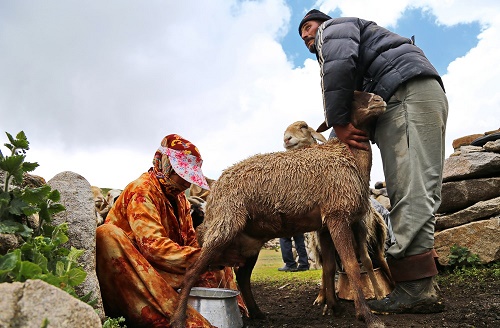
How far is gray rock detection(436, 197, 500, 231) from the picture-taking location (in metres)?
7.87

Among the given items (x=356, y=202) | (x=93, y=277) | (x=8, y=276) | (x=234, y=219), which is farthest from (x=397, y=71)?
(x=8, y=276)

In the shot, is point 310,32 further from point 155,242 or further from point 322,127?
point 155,242

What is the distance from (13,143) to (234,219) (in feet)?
6.55

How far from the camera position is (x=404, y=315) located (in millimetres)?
4430

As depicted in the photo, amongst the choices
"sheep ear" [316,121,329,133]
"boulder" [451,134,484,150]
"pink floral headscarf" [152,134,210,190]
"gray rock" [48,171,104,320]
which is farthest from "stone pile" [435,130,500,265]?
"gray rock" [48,171,104,320]

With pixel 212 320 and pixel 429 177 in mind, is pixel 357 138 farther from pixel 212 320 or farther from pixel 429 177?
pixel 212 320

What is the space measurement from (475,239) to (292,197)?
193 inches

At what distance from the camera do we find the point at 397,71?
4617 mm

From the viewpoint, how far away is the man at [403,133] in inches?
175

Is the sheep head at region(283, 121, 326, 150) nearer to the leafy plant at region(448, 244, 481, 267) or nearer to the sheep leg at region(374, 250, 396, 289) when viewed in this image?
the sheep leg at region(374, 250, 396, 289)

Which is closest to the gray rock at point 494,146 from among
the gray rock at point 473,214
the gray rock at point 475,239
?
the gray rock at point 473,214

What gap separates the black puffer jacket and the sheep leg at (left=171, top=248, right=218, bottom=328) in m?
1.66

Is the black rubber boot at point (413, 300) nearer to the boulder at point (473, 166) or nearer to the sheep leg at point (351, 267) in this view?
the sheep leg at point (351, 267)

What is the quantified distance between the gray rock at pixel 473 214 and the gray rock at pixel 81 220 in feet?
21.3
